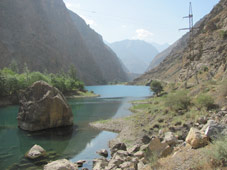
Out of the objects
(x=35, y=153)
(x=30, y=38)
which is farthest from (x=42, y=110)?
(x=30, y=38)

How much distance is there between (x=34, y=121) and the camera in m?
28.8

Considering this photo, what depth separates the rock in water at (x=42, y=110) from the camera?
29047 millimetres

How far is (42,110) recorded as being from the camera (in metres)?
29.4

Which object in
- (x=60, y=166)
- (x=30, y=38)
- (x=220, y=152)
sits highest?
(x=30, y=38)

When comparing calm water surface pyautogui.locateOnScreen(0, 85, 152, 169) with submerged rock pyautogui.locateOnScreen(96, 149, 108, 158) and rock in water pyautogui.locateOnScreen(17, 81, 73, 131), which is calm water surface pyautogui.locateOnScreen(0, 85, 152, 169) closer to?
submerged rock pyautogui.locateOnScreen(96, 149, 108, 158)

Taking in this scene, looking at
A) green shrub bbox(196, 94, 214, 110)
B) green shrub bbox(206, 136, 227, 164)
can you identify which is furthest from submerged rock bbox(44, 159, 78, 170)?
green shrub bbox(196, 94, 214, 110)

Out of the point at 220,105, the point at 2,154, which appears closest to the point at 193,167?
the point at 220,105

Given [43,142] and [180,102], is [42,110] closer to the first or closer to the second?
[43,142]

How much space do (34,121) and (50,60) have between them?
139665mm

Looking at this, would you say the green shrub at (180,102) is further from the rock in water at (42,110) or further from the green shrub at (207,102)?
the rock in water at (42,110)

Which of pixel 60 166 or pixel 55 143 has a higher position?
pixel 60 166

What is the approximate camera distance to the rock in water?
95.3ft

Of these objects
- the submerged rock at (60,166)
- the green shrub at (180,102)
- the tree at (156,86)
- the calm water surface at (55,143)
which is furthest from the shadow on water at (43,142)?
the tree at (156,86)

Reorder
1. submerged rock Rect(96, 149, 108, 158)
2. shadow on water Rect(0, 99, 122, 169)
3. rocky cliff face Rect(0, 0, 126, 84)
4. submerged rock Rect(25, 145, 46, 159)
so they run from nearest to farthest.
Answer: shadow on water Rect(0, 99, 122, 169) → submerged rock Rect(25, 145, 46, 159) → submerged rock Rect(96, 149, 108, 158) → rocky cliff face Rect(0, 0, 126, 84)
